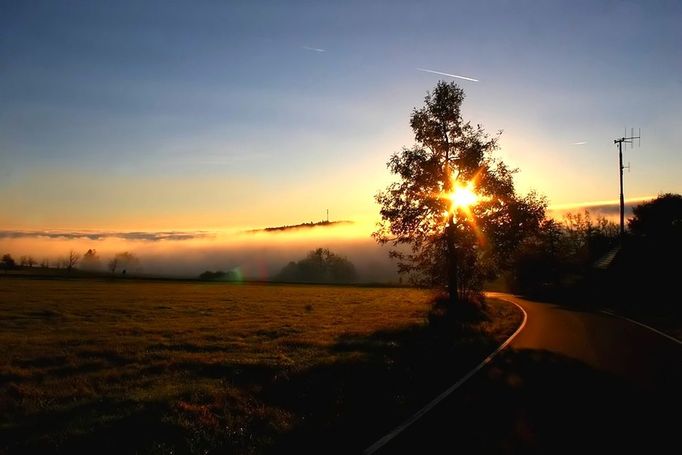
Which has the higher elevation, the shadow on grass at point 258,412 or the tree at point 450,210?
the tree at point 450,210

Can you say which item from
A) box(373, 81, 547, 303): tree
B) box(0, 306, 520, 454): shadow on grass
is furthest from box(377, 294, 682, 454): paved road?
box(373, 81, 547, 303): tree

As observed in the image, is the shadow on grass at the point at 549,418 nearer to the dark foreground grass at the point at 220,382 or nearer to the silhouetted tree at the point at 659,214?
the dark foreground grass at the point at 220,382

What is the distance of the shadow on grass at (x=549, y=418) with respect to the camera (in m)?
7.51

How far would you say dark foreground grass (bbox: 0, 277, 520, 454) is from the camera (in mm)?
8273

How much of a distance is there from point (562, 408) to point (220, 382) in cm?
782

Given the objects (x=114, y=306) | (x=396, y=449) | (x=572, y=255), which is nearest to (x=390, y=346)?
(x=396, y=449)

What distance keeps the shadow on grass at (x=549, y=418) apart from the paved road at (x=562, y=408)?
14mm

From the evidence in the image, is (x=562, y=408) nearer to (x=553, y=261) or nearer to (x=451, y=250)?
(x=451, y=250)

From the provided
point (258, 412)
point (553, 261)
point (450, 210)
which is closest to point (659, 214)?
point (553, 261)

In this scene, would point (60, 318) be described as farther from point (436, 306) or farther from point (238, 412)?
point (238, 412)

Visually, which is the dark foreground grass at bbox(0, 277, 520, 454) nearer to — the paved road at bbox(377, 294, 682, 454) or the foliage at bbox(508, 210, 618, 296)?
the paved road at bbox(377, 294, 682, 454)

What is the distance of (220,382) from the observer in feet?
42.3

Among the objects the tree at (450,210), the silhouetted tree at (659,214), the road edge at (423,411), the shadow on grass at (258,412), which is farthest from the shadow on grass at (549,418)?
the silhouetted tree at (659,214)

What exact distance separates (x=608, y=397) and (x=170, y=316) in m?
29.3
